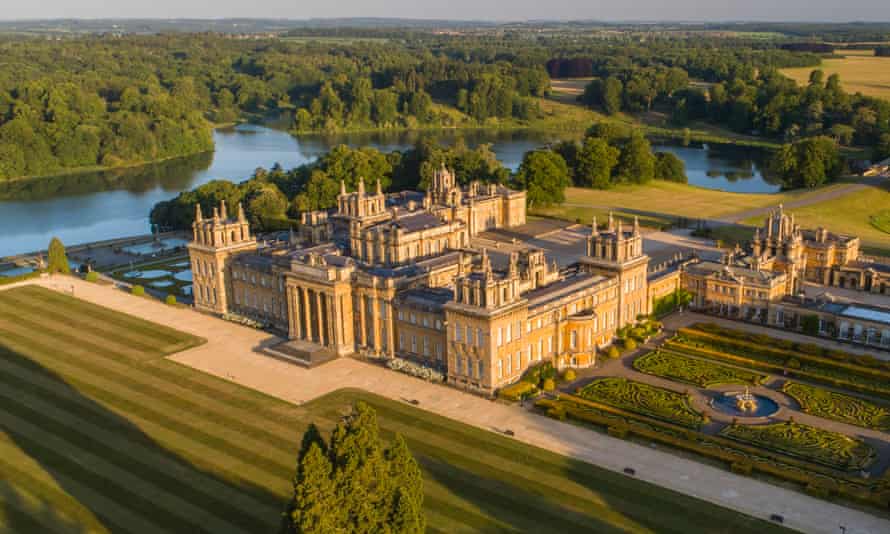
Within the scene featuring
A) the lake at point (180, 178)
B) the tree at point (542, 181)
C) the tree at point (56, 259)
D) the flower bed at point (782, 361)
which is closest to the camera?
the flower bed at point (782, 361)

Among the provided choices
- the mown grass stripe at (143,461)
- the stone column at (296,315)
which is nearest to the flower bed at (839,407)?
the mown grass stripe at (143,461)

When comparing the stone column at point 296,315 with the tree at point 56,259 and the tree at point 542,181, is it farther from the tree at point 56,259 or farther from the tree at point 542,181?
the tree at point 542,181

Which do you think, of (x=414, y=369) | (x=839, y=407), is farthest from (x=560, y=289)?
(x=839, y=407)

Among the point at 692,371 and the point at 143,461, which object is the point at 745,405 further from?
the point at 143,461

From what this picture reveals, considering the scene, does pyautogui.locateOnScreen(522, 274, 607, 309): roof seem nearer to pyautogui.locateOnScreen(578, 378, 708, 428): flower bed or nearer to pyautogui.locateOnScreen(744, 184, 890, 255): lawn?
pyautogui.locateOnScreen(578, 378, 708, 428): flower bed

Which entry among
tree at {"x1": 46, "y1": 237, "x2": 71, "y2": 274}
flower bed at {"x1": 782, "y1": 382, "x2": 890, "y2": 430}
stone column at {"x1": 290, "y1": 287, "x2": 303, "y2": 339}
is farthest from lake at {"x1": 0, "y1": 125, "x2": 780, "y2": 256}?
flower bed at {"x1": 782, "y1": 382, "x2": 890, "y2": 430}
